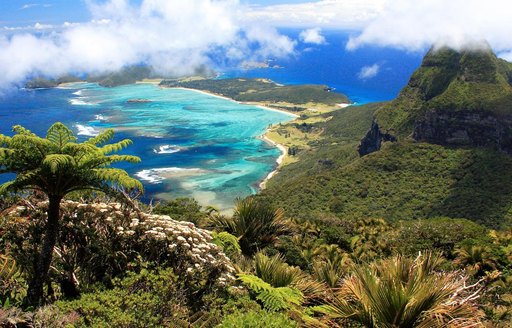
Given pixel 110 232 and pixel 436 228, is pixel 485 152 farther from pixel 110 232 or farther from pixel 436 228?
pixel 110 232

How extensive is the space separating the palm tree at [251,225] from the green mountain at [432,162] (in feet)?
90.8

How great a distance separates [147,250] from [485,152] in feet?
224

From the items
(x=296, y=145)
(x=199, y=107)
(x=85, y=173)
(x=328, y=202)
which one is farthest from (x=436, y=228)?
(x=199, y=107)

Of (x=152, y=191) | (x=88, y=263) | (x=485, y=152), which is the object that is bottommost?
(x=152, y=191)

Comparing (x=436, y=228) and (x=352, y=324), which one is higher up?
(x=352, y=324)

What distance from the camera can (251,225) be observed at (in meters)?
15.6

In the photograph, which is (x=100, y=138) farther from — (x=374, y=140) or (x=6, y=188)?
(x=374, y=140)

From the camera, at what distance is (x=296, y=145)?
116500mm

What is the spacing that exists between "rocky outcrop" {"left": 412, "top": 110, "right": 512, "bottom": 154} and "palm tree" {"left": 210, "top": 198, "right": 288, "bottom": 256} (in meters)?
61.9

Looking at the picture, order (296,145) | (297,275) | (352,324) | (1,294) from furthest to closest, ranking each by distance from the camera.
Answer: (296,145), (297,275), (1,294), (352,324)

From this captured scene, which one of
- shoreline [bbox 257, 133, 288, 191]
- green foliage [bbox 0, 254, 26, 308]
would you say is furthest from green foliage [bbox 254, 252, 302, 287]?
shoreline [bbox 257, 133, 288, 191]

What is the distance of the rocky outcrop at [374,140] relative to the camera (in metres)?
85.2

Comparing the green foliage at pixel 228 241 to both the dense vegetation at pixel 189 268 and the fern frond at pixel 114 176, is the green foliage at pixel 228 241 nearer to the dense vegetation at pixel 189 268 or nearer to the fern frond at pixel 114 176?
the dense vegetation at pixel 189 268

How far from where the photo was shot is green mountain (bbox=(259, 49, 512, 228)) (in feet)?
181
